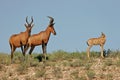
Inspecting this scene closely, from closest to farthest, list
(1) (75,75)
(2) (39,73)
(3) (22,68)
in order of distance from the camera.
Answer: (1) (75,75)
(2) (39,73)
(3) (22,68)

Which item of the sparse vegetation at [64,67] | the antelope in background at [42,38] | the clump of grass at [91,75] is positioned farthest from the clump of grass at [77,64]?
the antelope in background at [42,38]

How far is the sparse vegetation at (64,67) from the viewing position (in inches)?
760

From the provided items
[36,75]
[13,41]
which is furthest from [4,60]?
[36,75]

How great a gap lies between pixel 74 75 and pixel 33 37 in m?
5.20

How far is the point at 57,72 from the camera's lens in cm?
1986

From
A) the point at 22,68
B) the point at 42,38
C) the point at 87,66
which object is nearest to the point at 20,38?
the point at 42,38

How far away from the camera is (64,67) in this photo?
21.0 meters

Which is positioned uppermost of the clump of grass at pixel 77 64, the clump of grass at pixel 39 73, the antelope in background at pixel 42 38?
the antelope in background at pixel 42 38

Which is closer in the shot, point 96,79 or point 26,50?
point 96,79

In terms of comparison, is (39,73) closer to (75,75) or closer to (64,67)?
(75,75)

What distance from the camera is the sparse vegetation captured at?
63.3 feet

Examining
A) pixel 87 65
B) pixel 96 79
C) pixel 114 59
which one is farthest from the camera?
pixel 114 59

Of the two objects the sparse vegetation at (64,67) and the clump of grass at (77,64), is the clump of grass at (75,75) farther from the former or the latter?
the clump of grass at (77,64)

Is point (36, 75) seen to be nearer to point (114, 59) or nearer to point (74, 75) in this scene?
point (74, 75)
